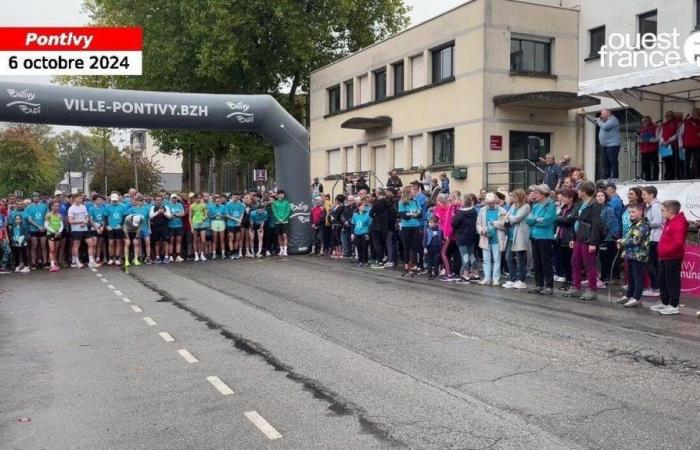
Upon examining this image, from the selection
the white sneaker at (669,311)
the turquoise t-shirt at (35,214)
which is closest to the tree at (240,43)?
Result: the turquoise t-shirt at (35,214)

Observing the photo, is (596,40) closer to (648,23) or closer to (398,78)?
(648,23)

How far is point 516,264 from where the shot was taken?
13.5 meters

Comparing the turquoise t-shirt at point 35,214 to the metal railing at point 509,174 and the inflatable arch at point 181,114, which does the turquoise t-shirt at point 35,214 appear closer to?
the inflatable arch at point 181,114

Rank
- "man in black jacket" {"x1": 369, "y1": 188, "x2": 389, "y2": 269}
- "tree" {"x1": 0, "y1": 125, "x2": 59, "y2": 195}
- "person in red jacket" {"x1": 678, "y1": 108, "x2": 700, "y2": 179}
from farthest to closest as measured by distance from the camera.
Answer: "tree" {"x1": 0, "y1": 125, "x2": 59, "y2": 195}, "man in black jacket" {"x1": 369, "y1": 188, "x2": 389, "y2": 269}, "person in red jacket" {"x1": 678, "y1": 108, "x2": 700, "y2": 179}

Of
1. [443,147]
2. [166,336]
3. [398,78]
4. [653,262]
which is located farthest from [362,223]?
[398,78]

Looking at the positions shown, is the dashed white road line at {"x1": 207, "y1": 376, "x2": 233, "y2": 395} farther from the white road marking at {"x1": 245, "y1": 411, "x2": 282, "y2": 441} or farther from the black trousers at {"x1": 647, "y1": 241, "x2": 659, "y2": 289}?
the black trousers at {"x1": 647, "y1": 241, "x2": 659, "y2": 289}

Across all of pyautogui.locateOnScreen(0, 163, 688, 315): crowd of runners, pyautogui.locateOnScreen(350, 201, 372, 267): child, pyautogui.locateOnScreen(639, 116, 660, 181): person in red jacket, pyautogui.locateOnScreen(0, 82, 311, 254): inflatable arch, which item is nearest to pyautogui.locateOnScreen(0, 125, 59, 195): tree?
pyautogui.locateOnScreen(0, 163, 688, 315): crowd of runners

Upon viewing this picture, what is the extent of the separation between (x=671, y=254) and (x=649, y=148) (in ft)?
22.2

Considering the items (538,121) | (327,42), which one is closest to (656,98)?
(538,121)

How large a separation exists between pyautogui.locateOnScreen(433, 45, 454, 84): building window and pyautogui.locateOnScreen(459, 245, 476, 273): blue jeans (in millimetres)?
11543

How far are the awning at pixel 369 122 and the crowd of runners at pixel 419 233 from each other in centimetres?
556

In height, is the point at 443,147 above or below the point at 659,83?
below

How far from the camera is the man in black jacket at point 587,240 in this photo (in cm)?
1127

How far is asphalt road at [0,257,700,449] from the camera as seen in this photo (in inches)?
199
